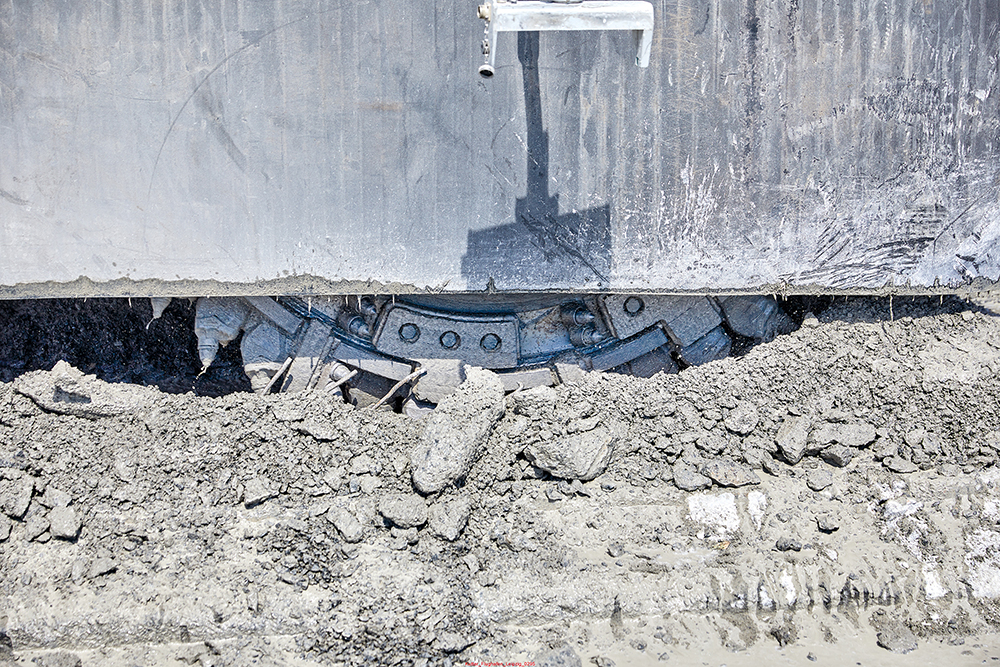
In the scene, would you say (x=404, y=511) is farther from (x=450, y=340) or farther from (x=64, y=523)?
(x=64, y=523)

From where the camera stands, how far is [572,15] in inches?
133

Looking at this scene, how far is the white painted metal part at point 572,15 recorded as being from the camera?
337cm

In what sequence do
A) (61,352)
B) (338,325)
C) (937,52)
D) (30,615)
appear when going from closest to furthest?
(30,615), (937,52), (338,325), (61,352)

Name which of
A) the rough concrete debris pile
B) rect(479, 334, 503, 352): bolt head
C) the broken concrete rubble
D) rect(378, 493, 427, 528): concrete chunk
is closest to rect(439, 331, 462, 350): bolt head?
rect(479, 334, 503, 352): bolt head

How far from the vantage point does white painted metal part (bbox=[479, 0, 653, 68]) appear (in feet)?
11.1

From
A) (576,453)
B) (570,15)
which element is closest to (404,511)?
(576,453)

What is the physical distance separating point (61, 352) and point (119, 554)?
1571mm

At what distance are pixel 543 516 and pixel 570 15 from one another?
2.31 m

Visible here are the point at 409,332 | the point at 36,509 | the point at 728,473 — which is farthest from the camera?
the point at 409,332

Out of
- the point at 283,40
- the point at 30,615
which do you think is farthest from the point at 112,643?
the point at 283,40

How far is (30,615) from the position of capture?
3.79 metres

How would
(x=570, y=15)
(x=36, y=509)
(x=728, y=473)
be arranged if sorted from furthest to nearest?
(x=728, y=473), (x=36, y=509), (x=570, y=15)

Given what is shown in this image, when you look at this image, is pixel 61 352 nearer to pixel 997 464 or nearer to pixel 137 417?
pixel 137 417

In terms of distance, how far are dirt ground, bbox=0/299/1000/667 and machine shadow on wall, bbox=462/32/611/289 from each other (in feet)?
1.94
